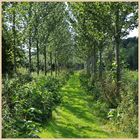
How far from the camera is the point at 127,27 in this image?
1755 cm

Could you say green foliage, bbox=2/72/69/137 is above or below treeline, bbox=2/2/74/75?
below

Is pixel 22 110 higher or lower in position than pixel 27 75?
lower

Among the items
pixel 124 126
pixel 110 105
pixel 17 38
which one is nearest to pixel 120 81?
pixel 110 105

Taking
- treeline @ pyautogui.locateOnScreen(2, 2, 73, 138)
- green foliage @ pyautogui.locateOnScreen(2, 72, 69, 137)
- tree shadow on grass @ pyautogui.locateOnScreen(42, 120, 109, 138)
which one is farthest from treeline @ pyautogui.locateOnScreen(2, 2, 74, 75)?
tree shadow on grass @ pyautogui.locateOnScreen(42, 120, 109, 138)

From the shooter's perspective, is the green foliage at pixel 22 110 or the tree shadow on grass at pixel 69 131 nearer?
the green foliage at pixel 22 110

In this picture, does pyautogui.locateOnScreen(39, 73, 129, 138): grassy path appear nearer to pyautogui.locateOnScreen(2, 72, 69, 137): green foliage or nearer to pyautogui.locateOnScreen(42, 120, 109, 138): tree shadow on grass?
pyautogui.locateOnScreen(42, 120, 109, 138): tree shadow on grass

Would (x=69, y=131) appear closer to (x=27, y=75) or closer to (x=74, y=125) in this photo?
(x=74, y=125)

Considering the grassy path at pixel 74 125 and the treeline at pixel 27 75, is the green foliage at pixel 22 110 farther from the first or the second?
the grassy path at pixel 74 125

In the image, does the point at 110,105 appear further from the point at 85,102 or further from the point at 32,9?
the point at 32,9

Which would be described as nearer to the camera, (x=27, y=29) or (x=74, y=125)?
(x=74, y=125)

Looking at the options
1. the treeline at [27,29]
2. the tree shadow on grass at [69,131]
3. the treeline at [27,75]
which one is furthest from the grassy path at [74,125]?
the treeline at [27,29]

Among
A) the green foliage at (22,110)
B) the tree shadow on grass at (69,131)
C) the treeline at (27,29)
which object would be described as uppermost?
the treeline at (27,29)

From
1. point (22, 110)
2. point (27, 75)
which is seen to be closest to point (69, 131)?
point (22, 110)

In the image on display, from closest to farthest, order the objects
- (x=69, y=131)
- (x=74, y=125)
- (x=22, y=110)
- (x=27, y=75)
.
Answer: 1. (x=22, y=110)
2. (x=69, y=131)
3. (x=74, y=125)
4. (x=27, y=75)
